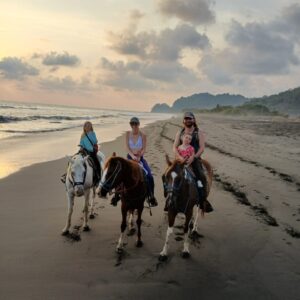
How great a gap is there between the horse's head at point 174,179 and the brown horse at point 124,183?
677mm

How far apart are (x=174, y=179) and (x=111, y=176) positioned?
1.20m

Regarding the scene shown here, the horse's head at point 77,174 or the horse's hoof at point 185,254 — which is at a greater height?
the horse's head at point 77,174

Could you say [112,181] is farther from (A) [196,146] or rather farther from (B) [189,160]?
(A) [196,146]

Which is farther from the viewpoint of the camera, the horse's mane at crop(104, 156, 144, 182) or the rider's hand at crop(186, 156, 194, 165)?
the rider's hand at crop(186, 156, 194, 165)

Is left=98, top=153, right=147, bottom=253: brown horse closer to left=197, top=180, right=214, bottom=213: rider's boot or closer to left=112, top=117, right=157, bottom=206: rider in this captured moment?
left=112, top=117, right=157, bottom=206: rider

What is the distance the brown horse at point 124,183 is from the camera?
6.73 metres

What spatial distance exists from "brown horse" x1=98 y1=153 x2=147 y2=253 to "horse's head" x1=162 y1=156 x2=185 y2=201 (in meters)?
0.68

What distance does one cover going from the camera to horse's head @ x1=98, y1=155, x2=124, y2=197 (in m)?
6.65

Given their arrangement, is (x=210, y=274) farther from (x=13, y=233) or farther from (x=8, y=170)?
(x=8, y=170)

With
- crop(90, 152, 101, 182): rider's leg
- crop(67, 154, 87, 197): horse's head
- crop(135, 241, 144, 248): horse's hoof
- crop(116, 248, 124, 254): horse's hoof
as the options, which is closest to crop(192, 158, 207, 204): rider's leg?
crop(135, 241, 144, 248): horse's hoof

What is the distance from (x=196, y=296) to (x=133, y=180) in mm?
2591

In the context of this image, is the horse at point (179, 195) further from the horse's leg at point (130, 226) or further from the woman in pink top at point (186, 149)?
the horse's leg at point (130, 226)

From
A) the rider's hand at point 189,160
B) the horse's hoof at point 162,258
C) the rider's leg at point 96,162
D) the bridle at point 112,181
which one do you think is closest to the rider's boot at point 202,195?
the rider's hand at point 189,160

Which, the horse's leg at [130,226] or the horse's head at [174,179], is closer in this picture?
the horse's head at [174,179]
